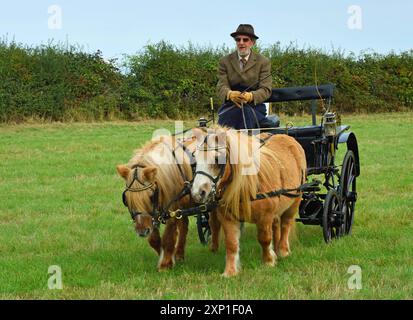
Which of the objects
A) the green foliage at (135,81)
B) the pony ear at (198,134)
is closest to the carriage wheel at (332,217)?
the pony ear at (198,134)

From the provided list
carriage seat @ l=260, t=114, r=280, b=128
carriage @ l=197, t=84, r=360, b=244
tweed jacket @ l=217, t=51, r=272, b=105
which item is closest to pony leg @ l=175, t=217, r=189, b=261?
carriage @ l=197, t=84, r=360, b=244

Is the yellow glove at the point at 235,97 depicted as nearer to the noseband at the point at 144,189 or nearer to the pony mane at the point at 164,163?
the pony mane at the point at 164,163

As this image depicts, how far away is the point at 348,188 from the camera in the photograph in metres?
8.02

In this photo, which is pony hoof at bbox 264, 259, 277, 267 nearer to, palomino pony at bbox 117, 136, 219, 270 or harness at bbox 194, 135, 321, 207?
harness at bbox 194, 135, 321, 207

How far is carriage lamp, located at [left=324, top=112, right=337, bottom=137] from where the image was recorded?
748 cm

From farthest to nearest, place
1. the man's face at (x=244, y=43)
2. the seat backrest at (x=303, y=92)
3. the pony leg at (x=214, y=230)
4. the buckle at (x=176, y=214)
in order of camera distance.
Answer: the seat backrest at (x=303, y=92), the man's face at (x=244, y=43), the pony leg at (x=214, y=230), the buckle at (x=176, y=214)

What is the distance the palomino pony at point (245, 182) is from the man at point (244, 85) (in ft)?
1.66

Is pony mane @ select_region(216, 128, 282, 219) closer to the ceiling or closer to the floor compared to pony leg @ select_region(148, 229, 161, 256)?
closer to the ceiling

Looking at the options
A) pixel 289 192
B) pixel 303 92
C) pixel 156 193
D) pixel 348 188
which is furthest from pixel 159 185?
pixel 348 188

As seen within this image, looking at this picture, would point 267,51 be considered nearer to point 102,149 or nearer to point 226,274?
point 102,149

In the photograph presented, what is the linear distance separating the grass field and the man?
1497 mm

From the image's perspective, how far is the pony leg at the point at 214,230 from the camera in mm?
6670
